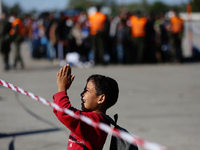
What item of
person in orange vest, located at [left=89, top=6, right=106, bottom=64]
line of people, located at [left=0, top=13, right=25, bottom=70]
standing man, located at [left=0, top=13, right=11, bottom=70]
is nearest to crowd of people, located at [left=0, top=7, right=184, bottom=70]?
person in orange vest, located at [left=89, top=6, right=106, bottom=64]

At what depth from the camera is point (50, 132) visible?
627 cm

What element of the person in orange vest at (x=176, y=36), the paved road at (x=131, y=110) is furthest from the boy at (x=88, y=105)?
the person in orange vest at (x=176, y=36)

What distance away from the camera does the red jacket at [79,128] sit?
269 cm

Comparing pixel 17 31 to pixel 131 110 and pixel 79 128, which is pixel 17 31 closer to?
pixel 131 110

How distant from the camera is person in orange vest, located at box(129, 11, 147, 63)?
1555 centimetres

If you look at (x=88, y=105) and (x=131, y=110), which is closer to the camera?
(x=88, y=105)

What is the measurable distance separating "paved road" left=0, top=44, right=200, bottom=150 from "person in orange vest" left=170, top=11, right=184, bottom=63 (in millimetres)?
2550

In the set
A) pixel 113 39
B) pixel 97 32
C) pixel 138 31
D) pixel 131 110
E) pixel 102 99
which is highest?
pixel 102 99

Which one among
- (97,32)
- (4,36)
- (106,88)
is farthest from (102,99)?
(97,32)

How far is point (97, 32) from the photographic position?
49.1 feet

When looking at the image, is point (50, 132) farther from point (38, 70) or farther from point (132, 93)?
point (38, 70)

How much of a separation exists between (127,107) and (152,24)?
8.63 metres

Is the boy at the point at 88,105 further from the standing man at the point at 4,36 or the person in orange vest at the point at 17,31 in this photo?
the person in orange vest at the point at 17,31

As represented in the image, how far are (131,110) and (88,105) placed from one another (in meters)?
4.99
